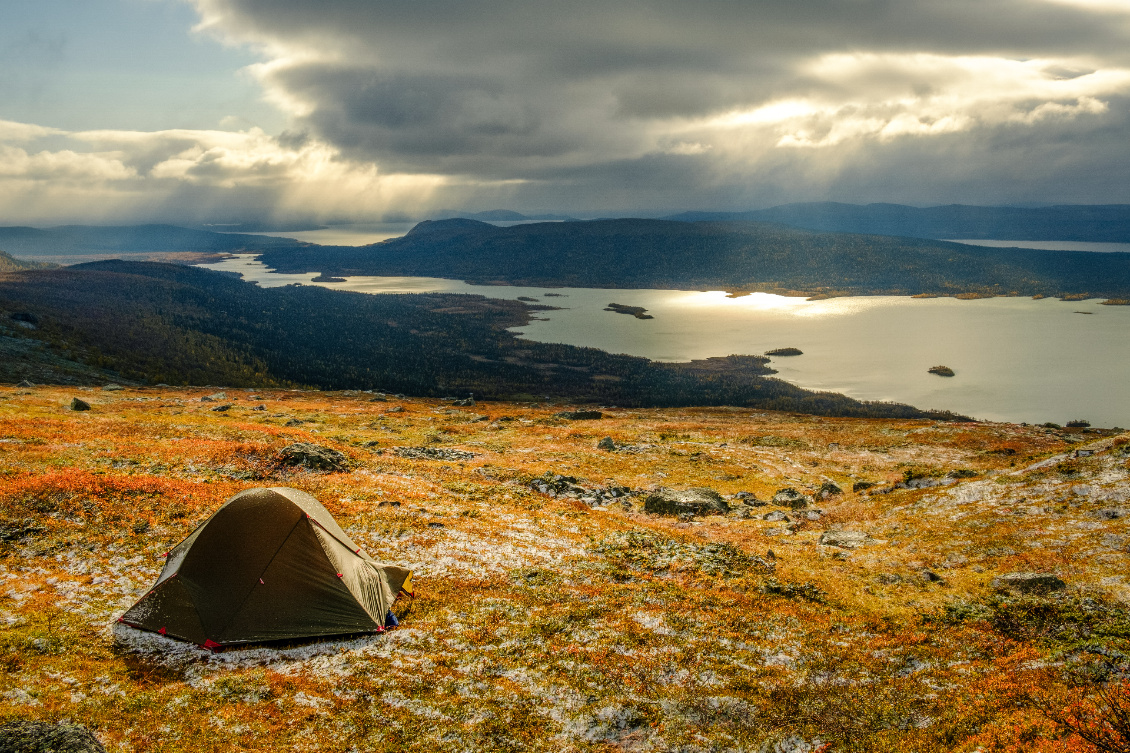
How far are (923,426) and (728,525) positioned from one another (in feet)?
184

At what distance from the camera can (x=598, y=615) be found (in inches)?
816

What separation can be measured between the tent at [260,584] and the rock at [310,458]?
62.4 ft

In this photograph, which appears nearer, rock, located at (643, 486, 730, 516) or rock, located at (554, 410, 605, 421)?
rock, located at (643, 486, 730, 516)

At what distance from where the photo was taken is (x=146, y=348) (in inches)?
6033

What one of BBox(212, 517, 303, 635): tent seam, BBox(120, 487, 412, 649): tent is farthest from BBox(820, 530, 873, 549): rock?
BBox(212, 517, 303, 635): tent seam

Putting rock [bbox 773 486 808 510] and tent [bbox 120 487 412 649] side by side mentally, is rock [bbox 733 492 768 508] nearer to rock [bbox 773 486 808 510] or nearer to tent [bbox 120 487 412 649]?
rock [bbox 773 486 808 510]

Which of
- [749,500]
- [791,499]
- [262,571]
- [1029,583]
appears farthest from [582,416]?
[262,571]

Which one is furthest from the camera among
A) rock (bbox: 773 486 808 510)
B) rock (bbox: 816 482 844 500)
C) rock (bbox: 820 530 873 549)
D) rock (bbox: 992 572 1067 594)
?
rock (bbox: 816 482 844 500)

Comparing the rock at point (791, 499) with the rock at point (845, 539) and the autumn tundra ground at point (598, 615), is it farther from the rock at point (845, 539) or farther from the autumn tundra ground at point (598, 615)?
the rock at point (845, 539)

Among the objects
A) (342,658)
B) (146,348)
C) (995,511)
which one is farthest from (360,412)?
(146,348)

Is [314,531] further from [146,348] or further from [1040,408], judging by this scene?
[1040,408]

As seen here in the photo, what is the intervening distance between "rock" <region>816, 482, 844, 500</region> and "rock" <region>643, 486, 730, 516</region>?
29.6ft

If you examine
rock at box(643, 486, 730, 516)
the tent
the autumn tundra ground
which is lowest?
rock at box(643, 486, 730, 516)

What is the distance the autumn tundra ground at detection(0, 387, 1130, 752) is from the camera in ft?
46.7
